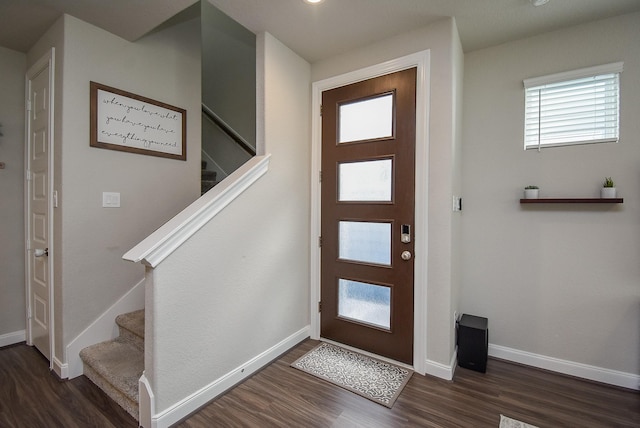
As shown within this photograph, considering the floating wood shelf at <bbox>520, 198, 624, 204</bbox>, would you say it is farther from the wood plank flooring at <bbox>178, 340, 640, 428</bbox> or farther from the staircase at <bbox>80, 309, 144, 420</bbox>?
the staircase at <bbox>80, 309, 144, 420</bbox>

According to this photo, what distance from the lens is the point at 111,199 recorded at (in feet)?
7.50

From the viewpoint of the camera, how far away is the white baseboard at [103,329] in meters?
2.11

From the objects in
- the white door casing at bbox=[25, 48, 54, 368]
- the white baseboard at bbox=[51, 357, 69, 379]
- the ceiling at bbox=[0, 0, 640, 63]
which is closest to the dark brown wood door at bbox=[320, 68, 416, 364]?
the ceiling at bbox=[0, 0, 640, 63]

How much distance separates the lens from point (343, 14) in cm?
202

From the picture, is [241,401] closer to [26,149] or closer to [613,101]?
[26,149]

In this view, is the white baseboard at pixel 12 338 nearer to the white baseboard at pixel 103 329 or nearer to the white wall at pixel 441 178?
the white baseboard at pixel 103 329

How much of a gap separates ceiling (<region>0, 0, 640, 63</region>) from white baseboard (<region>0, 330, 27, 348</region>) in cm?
255

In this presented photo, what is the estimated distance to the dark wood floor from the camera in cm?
170

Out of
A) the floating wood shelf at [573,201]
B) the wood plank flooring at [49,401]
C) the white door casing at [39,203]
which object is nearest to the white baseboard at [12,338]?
the white door casing at [39,203]

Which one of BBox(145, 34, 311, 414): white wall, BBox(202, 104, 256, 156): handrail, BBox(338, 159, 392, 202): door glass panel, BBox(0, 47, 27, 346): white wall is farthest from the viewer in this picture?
BBox(202, 104, 256, 156): handrail

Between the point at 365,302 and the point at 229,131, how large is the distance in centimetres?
289

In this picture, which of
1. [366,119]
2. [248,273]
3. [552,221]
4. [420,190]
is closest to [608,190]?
[552,221]

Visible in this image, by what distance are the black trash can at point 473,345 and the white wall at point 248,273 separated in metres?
1.35

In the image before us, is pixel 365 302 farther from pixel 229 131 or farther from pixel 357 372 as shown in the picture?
pixel 229 131
